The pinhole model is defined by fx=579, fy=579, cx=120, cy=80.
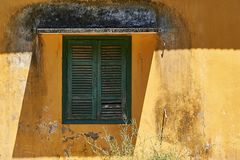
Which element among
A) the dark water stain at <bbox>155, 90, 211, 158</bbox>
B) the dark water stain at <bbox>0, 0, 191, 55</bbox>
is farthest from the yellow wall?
the dark water stain at <bbox>0, 0, 191, 55</bbox>

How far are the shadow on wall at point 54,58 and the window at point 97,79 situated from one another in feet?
0.54

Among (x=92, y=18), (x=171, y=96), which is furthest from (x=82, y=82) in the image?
(x=171, y=96)

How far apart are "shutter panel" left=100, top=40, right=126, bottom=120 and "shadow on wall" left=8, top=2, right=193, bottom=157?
0.26 m

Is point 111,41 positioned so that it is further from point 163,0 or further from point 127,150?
point 127,150

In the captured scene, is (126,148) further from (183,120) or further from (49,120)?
(49,120)

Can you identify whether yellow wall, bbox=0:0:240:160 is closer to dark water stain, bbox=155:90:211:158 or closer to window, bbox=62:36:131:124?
dark water stain, bbox=155:90:211:158

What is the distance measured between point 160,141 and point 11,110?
2.14m

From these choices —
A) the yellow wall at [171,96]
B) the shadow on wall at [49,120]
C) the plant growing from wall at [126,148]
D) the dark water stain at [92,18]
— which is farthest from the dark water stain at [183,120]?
the dark water stain at [92,18]

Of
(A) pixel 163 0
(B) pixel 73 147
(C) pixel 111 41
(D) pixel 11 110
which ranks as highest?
(A) pixel 163 0

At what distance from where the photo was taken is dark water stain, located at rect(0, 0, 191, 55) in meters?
8.15

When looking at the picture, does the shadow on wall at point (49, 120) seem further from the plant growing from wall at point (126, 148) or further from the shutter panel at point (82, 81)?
the shutter panel at point (82, 81)

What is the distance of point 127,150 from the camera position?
8031 mm

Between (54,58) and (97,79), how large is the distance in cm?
68

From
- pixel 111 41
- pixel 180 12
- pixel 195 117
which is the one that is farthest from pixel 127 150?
pixel 180 12
